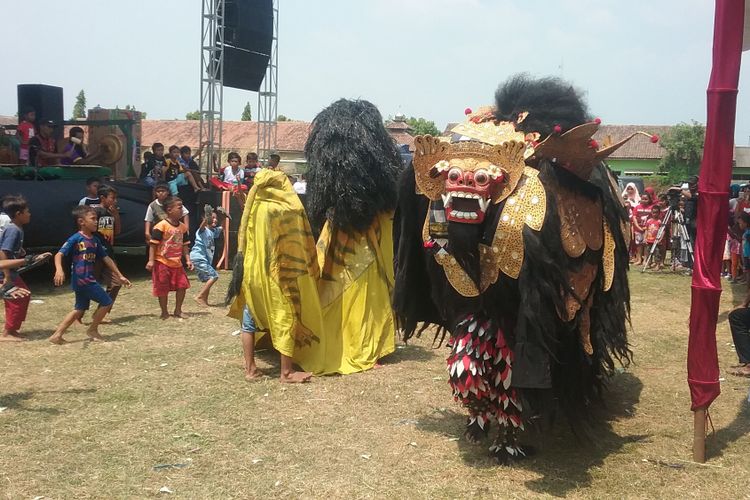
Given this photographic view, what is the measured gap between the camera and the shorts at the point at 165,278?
779 centimetres

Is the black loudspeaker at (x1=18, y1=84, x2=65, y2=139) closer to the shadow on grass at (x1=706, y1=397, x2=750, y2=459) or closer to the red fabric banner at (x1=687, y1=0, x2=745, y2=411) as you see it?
the red fabric banner at (x1=687, y1=0, x2=745, y2=411)

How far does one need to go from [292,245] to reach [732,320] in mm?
3725

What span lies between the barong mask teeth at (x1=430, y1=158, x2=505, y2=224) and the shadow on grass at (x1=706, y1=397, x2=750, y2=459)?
2.15 m

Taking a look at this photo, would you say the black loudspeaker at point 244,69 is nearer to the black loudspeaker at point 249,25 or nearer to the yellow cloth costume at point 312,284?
the black loudspeaker at point 249,25

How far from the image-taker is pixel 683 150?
40406 millimetres

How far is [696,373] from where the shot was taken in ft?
13.0

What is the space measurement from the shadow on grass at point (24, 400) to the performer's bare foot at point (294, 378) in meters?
1.50

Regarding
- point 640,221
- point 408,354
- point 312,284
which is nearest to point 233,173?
point 408,354

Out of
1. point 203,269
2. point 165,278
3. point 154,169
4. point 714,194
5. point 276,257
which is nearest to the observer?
point 714,194

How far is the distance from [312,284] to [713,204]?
3.15m

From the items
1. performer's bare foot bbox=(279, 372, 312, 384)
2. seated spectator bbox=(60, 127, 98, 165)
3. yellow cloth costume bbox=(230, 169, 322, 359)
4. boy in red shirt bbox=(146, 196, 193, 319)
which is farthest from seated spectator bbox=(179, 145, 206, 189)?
performer's bare foot bbox=(279, 372, 312, 384)

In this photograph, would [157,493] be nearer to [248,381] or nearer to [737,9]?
[248,381]

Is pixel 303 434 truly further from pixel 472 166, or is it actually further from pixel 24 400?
pixel 24 400

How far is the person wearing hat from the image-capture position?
1143 cm
